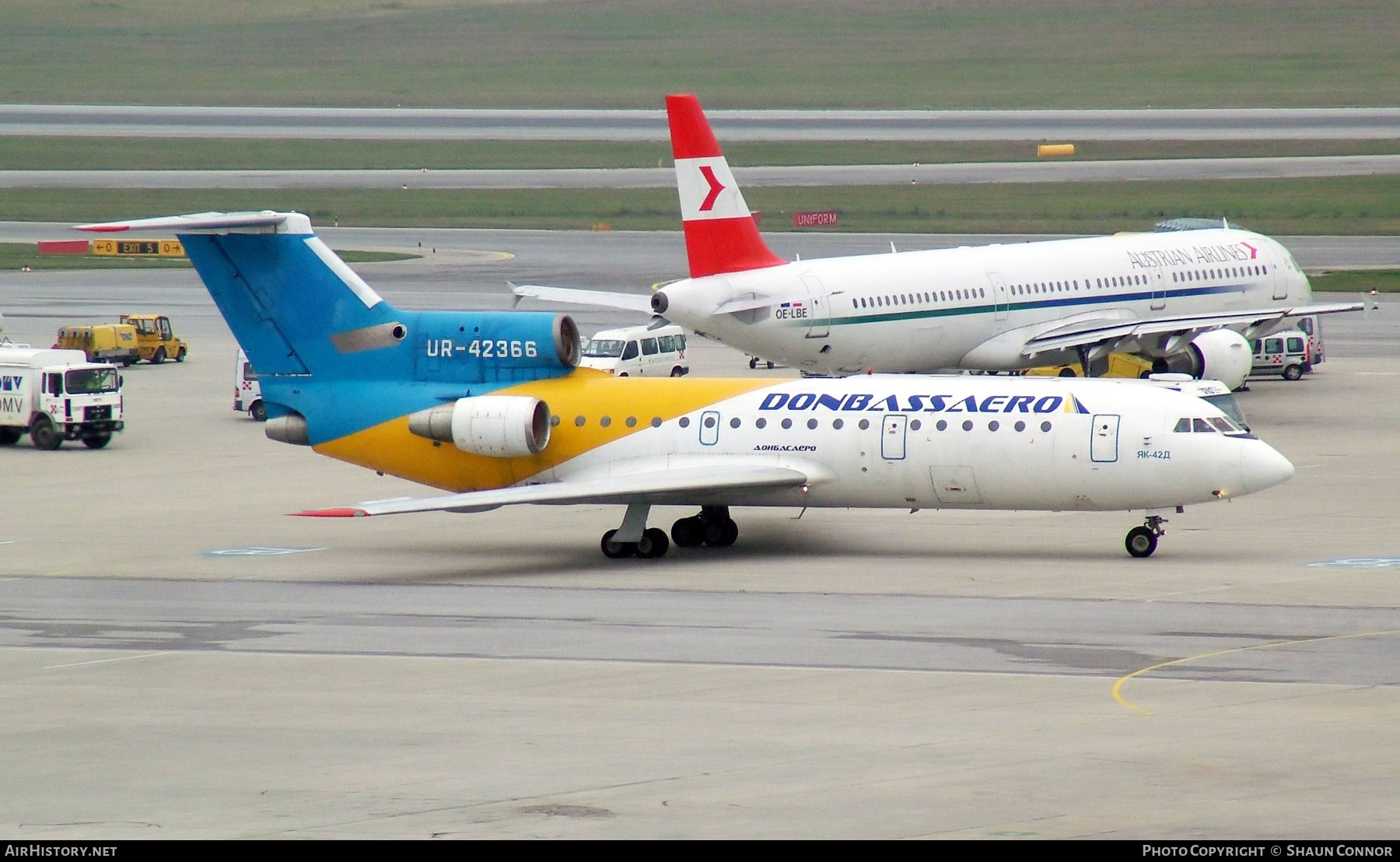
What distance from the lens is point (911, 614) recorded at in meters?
30.9

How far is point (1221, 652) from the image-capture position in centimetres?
2752

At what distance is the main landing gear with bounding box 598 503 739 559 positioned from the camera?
3697 cm

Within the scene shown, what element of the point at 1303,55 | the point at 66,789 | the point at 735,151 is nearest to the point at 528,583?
the point at 66,789

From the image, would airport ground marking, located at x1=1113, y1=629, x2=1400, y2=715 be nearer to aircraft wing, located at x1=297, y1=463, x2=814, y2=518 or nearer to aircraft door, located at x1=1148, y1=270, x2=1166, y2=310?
aircraft wing, located at x1=297, y1=463, x2=814, y2=518

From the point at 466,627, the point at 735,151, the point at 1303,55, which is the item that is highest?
the point at 1303,55

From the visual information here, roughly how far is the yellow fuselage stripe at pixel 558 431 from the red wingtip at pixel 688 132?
52.5 feet

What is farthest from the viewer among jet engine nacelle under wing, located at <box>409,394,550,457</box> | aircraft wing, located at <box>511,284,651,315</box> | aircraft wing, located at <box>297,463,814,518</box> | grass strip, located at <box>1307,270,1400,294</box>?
grass strip, located at <box>1307,270,1400,294</box>

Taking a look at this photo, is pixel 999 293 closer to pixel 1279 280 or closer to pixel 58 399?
pixel 1279 280

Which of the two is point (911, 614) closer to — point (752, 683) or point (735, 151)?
point (752, 683)

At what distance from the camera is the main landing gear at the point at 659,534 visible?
36969mm

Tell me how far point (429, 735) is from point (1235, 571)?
1674 cm

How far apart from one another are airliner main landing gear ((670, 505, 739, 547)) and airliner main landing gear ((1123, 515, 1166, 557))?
295 inches

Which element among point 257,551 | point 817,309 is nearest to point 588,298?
point 817,309

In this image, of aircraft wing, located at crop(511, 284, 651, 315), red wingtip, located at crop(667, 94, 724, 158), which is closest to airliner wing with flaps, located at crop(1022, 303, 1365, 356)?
red wingtip, located at crop(667, 94, 724, 158)
